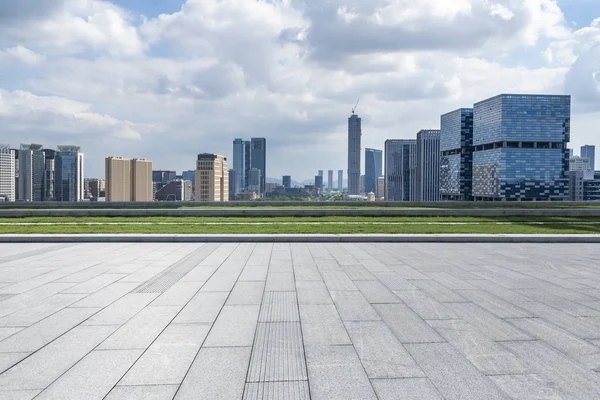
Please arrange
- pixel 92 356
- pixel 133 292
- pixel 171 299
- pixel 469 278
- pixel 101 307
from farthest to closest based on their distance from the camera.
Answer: pixel 469 278
pixel 133 292
pixel 171 299
pixel 101 307
pixel 92 356

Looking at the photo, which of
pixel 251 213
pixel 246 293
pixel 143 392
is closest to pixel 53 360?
pixel 143 392

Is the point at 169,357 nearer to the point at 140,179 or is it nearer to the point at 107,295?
the point at 107,295

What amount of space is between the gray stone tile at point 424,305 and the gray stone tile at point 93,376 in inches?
182

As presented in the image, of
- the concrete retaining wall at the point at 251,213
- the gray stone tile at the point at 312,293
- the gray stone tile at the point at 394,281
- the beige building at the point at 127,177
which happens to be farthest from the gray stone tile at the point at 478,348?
the beige building at the point at 127,177

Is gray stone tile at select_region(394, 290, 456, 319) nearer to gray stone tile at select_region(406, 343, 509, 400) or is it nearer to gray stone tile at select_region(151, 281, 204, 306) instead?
gray stone tile at select_region(406, 343, 509, 400)

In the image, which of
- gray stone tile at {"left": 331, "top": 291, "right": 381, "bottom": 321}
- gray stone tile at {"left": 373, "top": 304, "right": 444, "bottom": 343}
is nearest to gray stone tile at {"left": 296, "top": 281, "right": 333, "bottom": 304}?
gray stone tile at {"left": 331, "top": 291, "right": 381, "bottom": 321}

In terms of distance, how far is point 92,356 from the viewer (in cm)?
527

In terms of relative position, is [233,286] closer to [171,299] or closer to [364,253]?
[171,299]

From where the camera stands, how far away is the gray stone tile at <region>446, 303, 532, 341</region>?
5.98 meters

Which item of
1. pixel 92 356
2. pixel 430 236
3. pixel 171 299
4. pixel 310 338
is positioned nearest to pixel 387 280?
pixel 310 338

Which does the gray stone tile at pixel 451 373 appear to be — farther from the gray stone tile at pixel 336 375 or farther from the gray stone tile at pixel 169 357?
the gray stone tile at pixel 169 357

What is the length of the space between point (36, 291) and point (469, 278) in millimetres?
9711

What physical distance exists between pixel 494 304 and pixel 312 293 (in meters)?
3.46

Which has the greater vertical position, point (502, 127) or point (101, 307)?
point (502, 127)
